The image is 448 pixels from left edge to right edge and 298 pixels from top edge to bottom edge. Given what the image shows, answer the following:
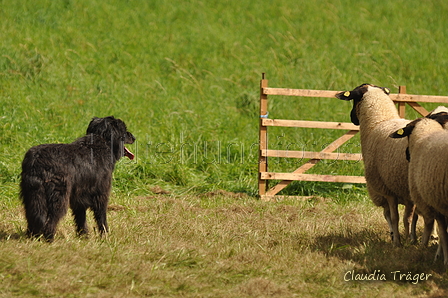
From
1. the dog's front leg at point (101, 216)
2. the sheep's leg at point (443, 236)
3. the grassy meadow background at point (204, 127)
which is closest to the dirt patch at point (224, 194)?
the grassy meadow background at point (204, 127)

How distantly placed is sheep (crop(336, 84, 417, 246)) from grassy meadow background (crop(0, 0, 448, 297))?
15.9 inches

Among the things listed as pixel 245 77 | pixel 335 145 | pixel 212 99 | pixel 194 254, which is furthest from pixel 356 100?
pixel 245 77

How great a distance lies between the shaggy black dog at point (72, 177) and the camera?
17.2 feet

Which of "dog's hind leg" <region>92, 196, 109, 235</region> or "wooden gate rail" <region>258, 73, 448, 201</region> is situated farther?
"wooden gate rail" <region>258, 73, 448, 201</region>

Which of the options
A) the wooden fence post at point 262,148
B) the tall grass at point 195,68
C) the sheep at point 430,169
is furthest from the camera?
the tall grass at point 195,68

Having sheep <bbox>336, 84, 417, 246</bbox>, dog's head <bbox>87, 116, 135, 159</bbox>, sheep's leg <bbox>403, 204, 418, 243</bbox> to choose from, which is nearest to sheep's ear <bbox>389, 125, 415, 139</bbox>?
sheep <bbox>336, 84, 417, 246</bbox>

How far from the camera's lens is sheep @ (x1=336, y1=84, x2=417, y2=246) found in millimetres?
5785

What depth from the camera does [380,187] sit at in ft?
20.2

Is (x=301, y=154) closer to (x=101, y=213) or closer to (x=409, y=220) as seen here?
(x=409, y=220)

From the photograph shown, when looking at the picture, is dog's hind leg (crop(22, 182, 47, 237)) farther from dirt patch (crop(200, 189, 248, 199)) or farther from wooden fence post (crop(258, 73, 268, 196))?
wooden fence post (crop(258, 73, 268, 196))

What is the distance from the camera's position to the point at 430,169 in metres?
4.93

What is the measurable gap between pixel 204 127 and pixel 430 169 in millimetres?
6137

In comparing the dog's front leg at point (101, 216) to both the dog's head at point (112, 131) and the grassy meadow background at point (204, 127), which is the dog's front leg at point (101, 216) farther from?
the dog's head at point (112, 131)

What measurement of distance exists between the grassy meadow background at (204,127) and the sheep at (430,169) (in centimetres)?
45
